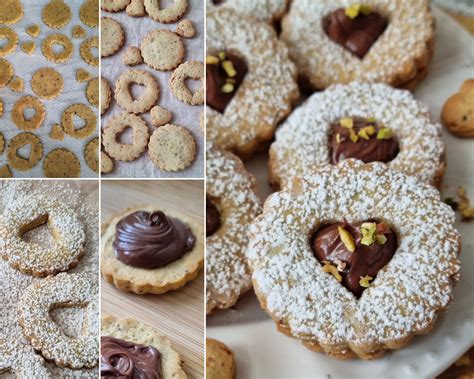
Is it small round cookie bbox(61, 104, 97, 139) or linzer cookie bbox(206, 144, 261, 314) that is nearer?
small round cookie bbox(61, 104, 97, 139)

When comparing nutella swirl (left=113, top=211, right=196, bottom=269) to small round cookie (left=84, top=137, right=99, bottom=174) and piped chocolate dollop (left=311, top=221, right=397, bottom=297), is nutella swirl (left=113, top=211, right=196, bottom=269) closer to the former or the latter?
small round cookie (left=84, top=137, right=99, bottom=174)

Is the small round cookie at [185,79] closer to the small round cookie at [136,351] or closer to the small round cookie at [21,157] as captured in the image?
the small round cookie at [21,157]

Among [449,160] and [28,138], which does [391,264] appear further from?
[28,138]

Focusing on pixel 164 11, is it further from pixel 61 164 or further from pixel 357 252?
pixel 357 252

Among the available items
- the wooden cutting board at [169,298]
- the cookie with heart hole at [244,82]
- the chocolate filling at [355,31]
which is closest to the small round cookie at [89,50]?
the wooden cutting board at [169,298]

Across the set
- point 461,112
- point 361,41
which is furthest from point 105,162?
point 461,112

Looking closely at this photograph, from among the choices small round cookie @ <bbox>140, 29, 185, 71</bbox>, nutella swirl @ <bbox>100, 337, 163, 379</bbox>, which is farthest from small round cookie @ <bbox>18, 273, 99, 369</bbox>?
small round cookie @ <bbox>140, 29, 185, 71</bbox>

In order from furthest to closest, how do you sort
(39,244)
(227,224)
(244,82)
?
(244,82), (227,224), (39,244)
